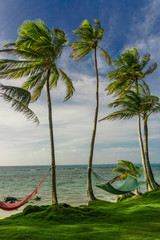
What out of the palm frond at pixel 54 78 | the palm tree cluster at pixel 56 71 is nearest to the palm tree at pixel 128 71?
the palm tree cluster at pixel 56 71

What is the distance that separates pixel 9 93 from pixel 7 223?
10.4 ft

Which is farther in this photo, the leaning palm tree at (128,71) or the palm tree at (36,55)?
the leaning palm tree at (128,71)

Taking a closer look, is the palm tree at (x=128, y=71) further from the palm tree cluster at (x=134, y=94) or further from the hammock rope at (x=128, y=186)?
the hammock rope at (x=128, y=186)

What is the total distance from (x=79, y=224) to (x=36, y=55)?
5.04 m

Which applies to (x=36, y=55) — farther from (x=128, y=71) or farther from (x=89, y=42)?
(x=128, y=71)

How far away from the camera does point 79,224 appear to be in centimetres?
352

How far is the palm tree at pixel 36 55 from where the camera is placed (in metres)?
6.28

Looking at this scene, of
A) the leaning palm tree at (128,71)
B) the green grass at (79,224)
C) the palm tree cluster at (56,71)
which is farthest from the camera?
the leaning palm tree at (128,71)

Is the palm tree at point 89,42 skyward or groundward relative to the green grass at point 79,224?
skyward

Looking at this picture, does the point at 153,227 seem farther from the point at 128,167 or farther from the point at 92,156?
the point at 128,167

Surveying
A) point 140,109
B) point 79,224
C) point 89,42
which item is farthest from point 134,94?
point 79,224

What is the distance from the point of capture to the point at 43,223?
3.51m

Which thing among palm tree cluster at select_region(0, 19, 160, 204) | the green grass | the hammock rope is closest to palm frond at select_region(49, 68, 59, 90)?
palm tree cluster at select_region(0, 19, 160, 204)

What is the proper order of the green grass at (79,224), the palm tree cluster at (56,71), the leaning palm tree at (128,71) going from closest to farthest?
the green grass at (79,224) → the palm tree cluster at (56,71) → the leaning palm tree at (128,71)
